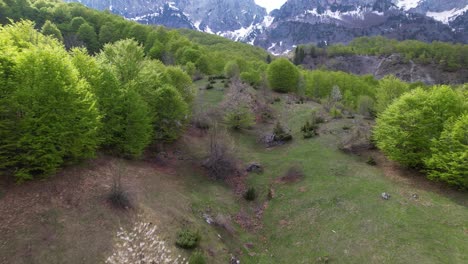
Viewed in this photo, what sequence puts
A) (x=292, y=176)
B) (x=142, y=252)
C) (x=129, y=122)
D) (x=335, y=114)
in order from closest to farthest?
(x=142, y=252), (x=129, y=122), (x=292, y=176), (x=335, y=114)

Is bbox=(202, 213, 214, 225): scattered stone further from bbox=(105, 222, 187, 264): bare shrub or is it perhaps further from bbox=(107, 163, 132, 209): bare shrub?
bbox=(107, 163, 132, 209): bare shrub

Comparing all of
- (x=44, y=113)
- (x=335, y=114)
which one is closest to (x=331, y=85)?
(x=335, y=114)

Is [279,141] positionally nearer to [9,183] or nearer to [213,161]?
[213,161]

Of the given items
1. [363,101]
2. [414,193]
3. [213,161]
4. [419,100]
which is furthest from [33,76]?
[363,101]

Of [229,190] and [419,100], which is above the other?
[419,100]

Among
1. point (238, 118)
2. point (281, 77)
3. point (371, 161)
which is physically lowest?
point (281, 77)

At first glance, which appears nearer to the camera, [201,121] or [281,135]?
[281,135]

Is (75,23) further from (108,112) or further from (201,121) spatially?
(108,112)
